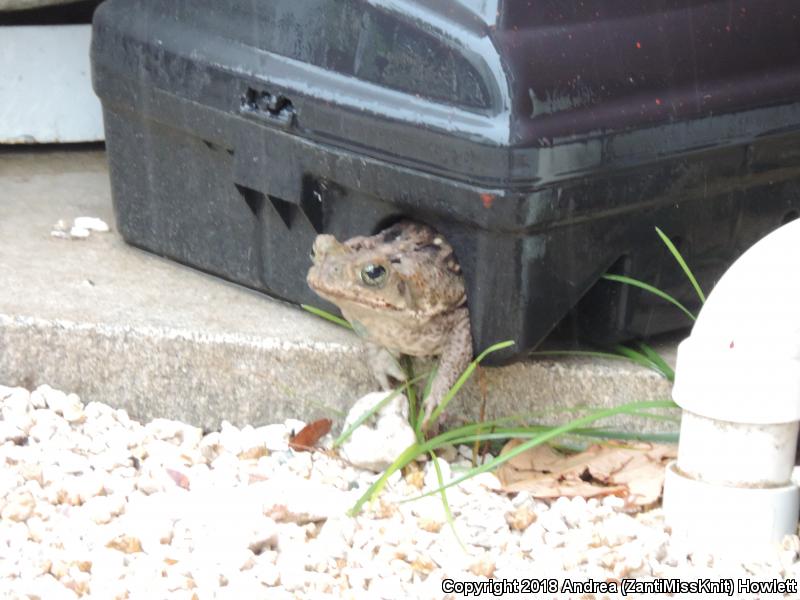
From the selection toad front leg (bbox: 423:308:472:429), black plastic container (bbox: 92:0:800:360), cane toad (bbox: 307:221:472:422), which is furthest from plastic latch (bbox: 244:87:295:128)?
toad front leg (bbox: 423:308:472:429)

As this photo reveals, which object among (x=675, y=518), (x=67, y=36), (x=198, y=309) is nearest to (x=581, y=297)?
(x=675, y=518)

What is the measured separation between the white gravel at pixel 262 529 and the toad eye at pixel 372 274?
0.38 m

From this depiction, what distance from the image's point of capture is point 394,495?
2422 mm

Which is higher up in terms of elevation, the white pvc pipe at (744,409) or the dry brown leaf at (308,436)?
the white pvc pipe at (744,409)

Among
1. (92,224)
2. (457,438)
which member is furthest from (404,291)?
(92,224)

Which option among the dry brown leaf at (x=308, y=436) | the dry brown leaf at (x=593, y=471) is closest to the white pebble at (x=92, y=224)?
the dry brown leaf at (x=308, y=436)

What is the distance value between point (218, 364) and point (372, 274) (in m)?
0.47

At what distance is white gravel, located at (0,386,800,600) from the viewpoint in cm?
215

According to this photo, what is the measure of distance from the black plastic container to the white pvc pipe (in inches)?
11.1

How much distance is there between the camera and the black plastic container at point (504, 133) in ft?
7.50

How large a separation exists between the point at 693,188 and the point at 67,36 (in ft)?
7.00

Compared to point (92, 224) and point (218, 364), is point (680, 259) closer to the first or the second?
point (218, 364)

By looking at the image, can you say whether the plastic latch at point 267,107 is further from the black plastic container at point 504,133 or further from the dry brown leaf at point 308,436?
the dry brown leaf at point 308,436

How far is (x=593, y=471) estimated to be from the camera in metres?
2.45
